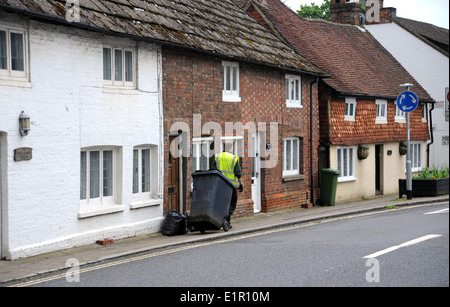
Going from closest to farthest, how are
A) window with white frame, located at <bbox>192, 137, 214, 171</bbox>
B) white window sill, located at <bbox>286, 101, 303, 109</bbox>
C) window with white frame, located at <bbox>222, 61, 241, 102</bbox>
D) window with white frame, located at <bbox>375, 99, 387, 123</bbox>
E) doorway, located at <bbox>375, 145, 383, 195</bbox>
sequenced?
window with white frame, located at <bbox>192, 137, 214, 171</bbox>
window with white frame, located at <bbox>222, 61, 241, 102</bbox>
white window sill, located at <bbox>286, 101, 303, 109</bbox>
window with white frame, located at <bbox>375, 99, 387, 123</bbox>
doorway, located at <bbox>375, 145, 383, 195</bbox>

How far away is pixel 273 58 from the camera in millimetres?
18328

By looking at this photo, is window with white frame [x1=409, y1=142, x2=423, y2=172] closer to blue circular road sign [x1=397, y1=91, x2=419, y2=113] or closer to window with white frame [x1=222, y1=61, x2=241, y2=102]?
blue circular road sign [x1=397, y1=91, x2=419, y2=113]

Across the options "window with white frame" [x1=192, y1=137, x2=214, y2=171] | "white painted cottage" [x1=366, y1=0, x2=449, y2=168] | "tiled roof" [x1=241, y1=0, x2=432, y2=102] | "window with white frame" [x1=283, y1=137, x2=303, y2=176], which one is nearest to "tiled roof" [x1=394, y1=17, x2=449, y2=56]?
"white painted cottage" [x1=366, y1=0, x2=449, y2=168]

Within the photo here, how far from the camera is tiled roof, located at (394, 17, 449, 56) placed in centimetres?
3244

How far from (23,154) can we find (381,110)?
18107 millimetres

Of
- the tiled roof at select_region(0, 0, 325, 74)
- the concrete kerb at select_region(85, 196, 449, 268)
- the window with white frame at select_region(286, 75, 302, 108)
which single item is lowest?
the concrete kerb at select_region(85, 196, 449, 268)

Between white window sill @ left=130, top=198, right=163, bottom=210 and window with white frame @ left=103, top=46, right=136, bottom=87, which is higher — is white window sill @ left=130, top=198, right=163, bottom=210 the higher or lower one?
the lower one

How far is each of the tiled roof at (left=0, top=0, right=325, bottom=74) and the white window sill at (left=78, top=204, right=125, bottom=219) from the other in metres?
3.52

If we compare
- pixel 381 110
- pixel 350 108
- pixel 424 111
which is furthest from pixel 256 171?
pixel 424 111

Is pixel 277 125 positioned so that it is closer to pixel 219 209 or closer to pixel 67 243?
pixel 219 209

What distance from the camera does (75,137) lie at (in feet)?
39.3

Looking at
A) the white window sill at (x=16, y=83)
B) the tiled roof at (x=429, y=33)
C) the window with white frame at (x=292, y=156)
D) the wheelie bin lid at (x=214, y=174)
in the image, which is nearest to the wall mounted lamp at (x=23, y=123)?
the white window sill at (x=16, y=83)

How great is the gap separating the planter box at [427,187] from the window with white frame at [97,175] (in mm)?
13281

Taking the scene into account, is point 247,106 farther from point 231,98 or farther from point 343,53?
point 343,53
